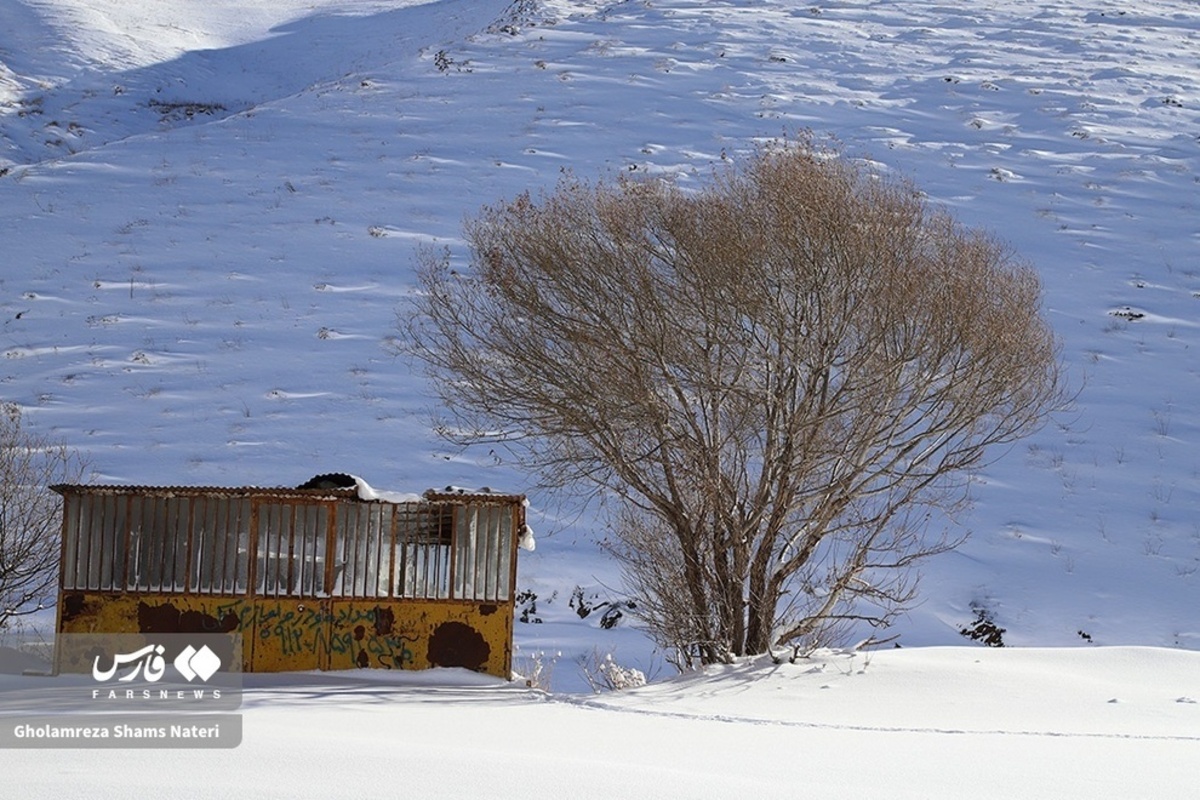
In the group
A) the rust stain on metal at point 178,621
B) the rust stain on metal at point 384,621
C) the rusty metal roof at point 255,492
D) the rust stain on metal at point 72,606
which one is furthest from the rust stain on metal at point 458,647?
the rust stain on metal at point 72,606

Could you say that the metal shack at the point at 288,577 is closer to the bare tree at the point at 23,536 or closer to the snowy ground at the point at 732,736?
the snowy ground at the point at 732,736

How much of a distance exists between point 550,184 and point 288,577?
18345 millimetres

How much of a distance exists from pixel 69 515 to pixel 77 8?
4764cm

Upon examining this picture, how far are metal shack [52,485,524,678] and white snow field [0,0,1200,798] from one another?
1.93ft

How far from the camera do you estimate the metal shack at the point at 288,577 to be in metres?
13.9

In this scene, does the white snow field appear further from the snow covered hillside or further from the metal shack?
the metal shack

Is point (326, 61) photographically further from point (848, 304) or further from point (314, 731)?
point (314, 731)

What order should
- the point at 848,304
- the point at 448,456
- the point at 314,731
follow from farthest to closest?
1. the point at 448,456
2. the point at 848,304
3. the point at 314,731

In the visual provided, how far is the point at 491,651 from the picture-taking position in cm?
1409

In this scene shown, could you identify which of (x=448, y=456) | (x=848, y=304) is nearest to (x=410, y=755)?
(x=848, y=304)

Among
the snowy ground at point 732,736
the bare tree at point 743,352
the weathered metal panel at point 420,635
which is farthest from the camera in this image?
the weathered metal panel at point 420,635

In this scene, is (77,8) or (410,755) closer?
(410,755)

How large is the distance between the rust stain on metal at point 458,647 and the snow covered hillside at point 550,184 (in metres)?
3.64

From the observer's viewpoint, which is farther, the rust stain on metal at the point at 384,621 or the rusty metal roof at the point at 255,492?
the rust stain on metal at the point at 384,621
